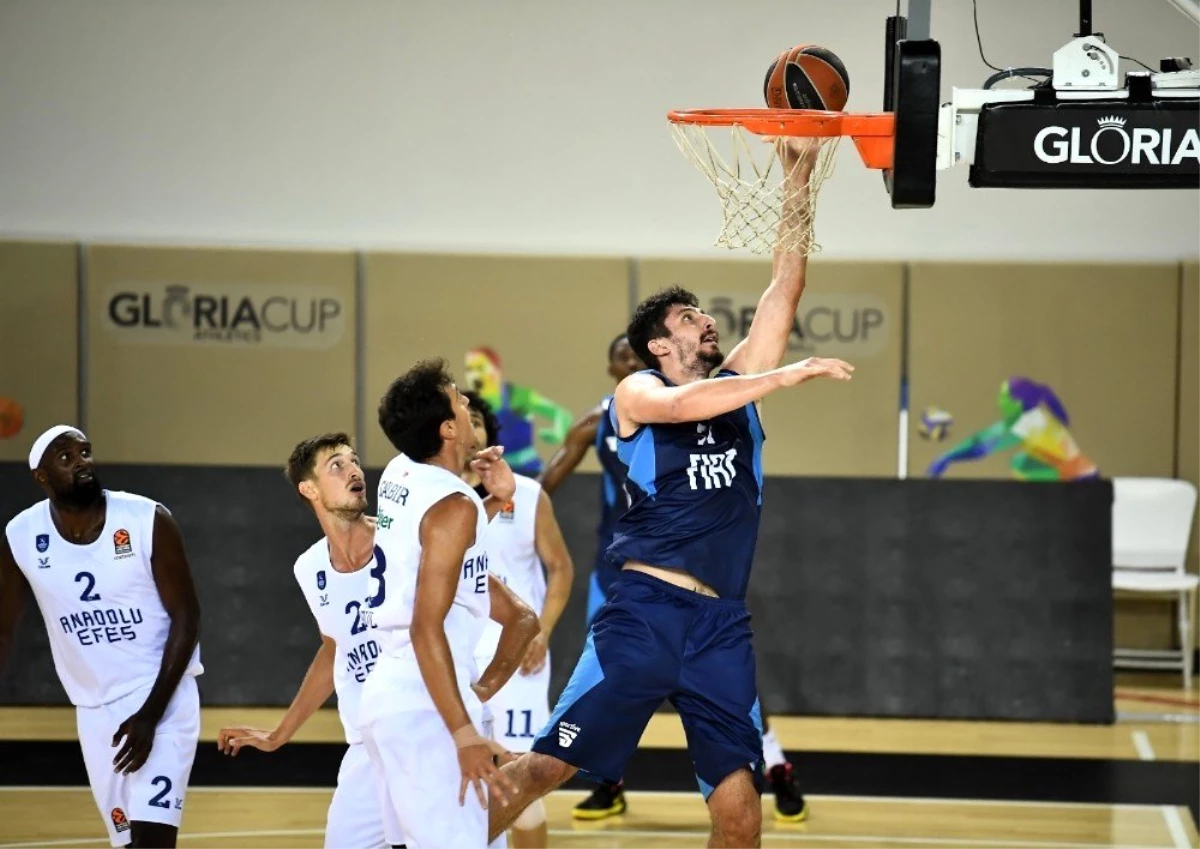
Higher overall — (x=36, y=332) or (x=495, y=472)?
(x=36, y=332)

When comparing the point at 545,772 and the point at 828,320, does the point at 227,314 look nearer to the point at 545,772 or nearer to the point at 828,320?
the point at 828,320

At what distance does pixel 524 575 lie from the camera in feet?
22.0

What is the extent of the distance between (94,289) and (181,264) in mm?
606

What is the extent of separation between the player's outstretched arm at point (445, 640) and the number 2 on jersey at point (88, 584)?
161cm

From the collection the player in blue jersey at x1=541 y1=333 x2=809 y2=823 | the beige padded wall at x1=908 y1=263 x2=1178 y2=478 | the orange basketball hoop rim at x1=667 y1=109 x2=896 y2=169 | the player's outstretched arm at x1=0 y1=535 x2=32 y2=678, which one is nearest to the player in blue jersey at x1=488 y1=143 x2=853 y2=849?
the orange basketball hoop rim at x1=667 y1=109 x2=896 y2=169

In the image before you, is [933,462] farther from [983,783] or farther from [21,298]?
[21,298]

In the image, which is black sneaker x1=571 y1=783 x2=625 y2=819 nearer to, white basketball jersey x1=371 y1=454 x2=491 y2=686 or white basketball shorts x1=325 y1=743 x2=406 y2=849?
white basketball shorts x1=325 y1=743 x2=406 y2=849

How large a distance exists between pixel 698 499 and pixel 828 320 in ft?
21.5

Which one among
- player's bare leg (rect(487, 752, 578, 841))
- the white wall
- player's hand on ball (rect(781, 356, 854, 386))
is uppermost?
the white wall

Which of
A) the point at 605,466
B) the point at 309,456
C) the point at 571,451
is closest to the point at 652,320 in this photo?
the point at 309,456

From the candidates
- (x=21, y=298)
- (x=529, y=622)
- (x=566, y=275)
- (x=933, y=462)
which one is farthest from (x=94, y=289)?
(x=529, y=622)

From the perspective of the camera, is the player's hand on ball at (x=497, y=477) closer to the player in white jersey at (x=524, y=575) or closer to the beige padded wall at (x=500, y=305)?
the player in white jersey at (x=524, y=575)

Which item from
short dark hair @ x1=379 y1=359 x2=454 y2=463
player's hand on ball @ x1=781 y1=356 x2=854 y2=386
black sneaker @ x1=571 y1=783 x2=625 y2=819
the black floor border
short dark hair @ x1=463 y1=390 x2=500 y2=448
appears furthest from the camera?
the black floor border

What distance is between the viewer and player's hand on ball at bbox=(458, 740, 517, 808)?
13.7 feet
